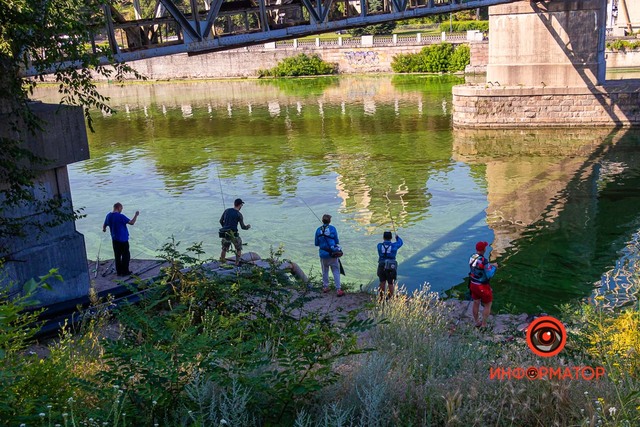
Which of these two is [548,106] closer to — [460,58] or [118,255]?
[118,255]

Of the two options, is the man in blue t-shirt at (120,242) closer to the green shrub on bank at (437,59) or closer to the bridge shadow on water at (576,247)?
the bridge shadow on water at (576,247)

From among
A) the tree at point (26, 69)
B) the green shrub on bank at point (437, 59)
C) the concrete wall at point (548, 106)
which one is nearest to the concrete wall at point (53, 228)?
the tree at point (26, 69)

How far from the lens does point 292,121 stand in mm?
33188

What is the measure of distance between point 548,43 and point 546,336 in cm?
2436

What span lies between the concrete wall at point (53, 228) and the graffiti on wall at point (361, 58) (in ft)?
153

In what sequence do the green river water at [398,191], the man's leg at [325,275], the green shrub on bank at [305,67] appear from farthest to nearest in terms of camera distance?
the green shrub on bank at [305,67] → the green river water at [398,191] → the man's leg at [325,275]

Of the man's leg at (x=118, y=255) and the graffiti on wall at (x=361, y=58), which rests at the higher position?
the graffiti on wall at (x=361, y=58)

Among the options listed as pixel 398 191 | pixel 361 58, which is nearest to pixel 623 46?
pixel 361 58

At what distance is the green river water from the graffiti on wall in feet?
65.8

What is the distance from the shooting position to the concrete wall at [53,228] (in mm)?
9461

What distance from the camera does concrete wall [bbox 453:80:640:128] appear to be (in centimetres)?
2716

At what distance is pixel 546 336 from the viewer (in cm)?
593

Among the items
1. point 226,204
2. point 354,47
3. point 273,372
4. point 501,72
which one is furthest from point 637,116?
point 354,47

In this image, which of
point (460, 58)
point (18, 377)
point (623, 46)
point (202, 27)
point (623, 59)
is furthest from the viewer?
point (460, 58)
